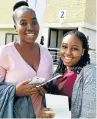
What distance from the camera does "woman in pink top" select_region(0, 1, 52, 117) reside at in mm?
1940

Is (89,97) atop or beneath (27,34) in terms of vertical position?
beneath

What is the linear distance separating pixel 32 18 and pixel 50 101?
53 cm

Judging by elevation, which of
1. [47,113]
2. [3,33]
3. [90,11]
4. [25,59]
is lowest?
[47,113]

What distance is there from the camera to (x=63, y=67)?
2.07 metres

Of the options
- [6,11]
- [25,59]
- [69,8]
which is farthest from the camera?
[6,11]

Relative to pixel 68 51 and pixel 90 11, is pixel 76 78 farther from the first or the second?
pixel 90 11

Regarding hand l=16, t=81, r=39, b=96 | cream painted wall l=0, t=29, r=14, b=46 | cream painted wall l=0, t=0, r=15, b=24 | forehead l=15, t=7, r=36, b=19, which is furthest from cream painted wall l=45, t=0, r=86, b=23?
hand l=16, t=81, r=39, b=96

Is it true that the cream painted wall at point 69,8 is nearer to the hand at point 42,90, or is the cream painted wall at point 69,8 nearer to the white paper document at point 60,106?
the hand at point 42,90

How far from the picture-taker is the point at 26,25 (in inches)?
80.0

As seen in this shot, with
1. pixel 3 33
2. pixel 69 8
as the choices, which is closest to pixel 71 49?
pixel 69 8

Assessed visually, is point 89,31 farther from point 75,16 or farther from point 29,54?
point 29,54

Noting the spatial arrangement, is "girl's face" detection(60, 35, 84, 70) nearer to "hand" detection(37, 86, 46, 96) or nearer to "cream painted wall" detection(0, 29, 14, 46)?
"hand" detection(37, 86, 46, 96)

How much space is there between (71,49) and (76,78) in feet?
0.59

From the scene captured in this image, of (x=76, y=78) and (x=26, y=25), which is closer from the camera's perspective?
(x=76, y=78)
